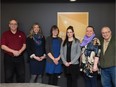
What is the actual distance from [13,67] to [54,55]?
825 millimetres

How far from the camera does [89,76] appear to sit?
16.0 ft

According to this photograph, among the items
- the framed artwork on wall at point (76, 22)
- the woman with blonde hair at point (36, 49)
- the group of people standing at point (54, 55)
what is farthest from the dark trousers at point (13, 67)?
the framed artwork on wall at point (76, 22)

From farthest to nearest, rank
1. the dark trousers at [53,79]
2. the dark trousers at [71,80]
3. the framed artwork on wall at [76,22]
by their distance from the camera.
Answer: the framed artwork on wall at [76,22]
the dark trousers at [53,79]
the dark trousers at [71,80]

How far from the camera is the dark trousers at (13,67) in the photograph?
198 inches

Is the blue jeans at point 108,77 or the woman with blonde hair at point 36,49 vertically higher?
the woman with blonde hair at point 36,49

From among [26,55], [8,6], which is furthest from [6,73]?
[8,6]

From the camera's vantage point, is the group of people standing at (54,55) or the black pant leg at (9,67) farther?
the black pant leg at (9,67)

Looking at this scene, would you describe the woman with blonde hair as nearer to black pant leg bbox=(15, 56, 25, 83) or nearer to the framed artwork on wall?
black pant leg bbox=(15, 56, 25, 83)

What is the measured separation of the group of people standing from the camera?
4805 millimetres

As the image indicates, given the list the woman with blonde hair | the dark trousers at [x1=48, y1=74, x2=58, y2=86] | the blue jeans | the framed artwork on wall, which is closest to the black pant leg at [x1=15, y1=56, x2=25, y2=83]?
the woman with blonde hair

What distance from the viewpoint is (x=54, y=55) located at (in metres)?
5.04

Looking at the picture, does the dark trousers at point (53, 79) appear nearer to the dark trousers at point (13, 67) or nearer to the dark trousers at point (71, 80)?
the dark trousers at point (71, 80)

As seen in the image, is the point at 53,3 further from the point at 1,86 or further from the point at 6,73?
the point at 1,86

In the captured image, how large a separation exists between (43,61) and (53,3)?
1.29 metres
